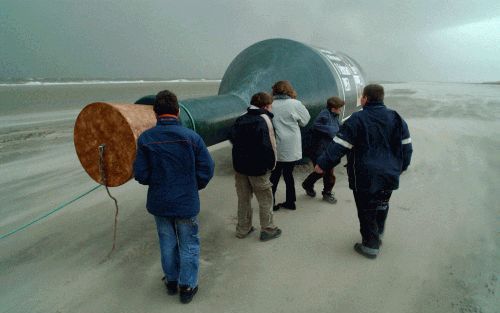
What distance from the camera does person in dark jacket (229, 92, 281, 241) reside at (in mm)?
3293

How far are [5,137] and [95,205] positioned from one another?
6.49 m

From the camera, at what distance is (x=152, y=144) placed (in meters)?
2.51

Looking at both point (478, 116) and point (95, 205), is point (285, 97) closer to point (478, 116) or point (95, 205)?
point (95, 205)

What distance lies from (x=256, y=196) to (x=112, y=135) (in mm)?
1512

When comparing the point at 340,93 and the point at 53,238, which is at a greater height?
the point at 340,93

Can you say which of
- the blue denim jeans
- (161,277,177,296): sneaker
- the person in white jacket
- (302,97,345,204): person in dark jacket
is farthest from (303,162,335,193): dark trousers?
(161,277,177,296): sneaker

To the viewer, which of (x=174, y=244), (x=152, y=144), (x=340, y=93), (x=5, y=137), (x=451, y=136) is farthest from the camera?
(x=5, y=137)

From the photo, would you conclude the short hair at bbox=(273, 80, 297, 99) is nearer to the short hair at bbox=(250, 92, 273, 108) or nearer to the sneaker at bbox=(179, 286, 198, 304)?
the short hair at bbox=(250, 92, 273, 108)

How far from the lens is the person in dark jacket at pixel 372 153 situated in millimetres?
3102

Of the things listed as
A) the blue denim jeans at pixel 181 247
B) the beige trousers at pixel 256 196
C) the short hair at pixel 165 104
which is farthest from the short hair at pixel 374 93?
the blue denim jeans at pixel 181 247

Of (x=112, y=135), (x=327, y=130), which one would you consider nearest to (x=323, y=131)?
(x=327, y=130)

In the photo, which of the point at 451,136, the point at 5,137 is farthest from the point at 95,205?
the point at 451,136

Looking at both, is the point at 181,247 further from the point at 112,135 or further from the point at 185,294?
the point at 112,135

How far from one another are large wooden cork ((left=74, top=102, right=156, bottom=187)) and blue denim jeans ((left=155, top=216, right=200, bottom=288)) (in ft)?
1.80
